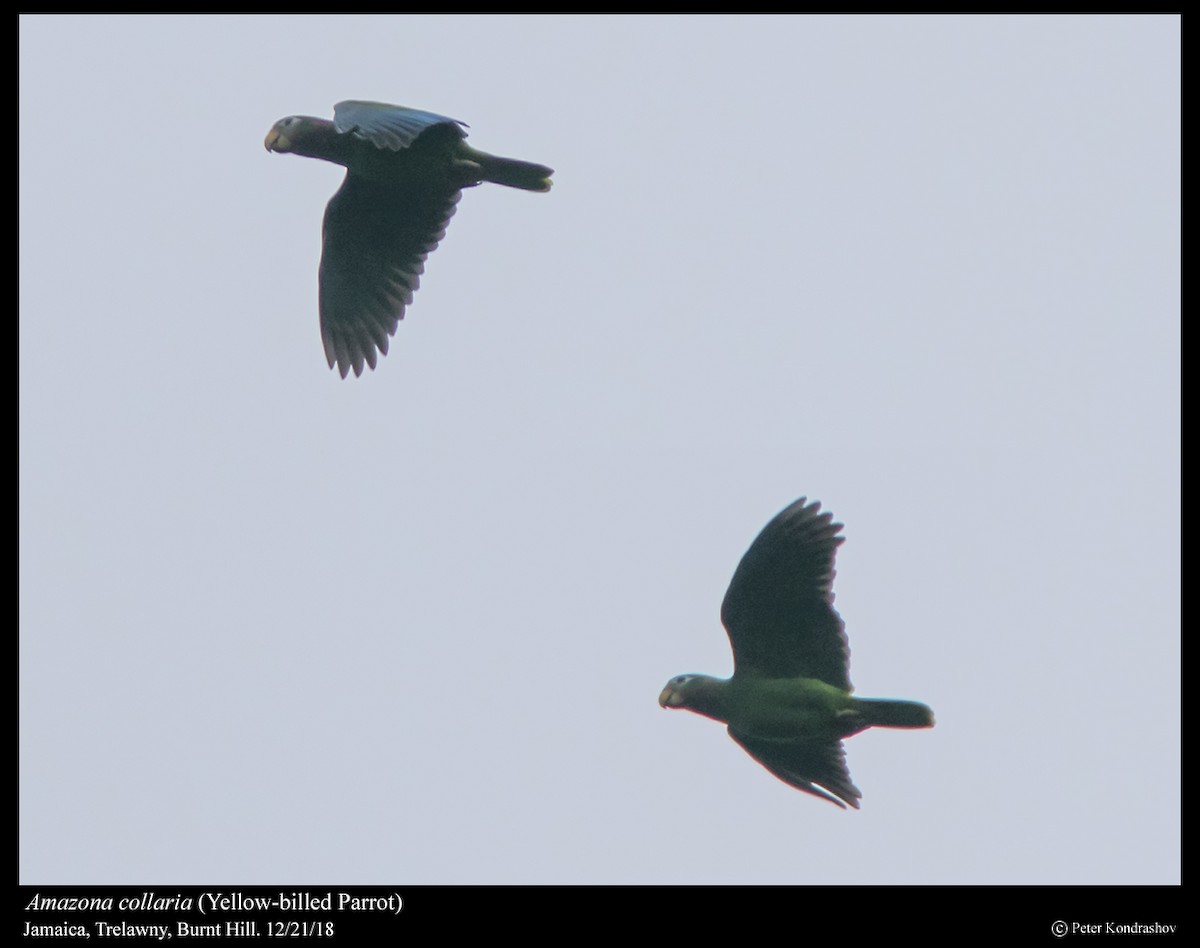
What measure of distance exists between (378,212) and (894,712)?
17.6 feet

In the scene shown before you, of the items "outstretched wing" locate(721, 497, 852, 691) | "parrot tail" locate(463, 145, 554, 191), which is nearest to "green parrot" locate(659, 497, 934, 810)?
"outstretched wing" locate(721, 497, 852, 691)

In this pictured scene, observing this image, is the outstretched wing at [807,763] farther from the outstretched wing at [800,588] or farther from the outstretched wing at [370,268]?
the outstretched wing at [370,268]

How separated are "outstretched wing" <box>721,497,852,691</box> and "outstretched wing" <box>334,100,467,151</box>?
10.7 ft

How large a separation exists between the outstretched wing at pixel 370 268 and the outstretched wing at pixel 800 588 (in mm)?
3789

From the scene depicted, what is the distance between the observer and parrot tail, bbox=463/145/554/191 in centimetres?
1328

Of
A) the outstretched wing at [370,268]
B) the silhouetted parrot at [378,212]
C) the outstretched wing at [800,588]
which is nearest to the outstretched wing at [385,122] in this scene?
the silhouetted parrot at [378,212]

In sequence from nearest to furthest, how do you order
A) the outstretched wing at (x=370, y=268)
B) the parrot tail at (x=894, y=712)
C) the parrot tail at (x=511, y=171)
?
the parrot tail at (x=894, y=712), the parrot tail at (x=511, y=171), the outstretched wing at (x=370, y=268)

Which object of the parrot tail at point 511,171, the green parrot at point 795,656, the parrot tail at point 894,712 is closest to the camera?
the parrot tail at point 894,712

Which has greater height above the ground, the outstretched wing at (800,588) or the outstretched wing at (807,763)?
the outstretched wing at (800,588)

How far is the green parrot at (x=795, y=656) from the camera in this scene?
1185 centimetres
